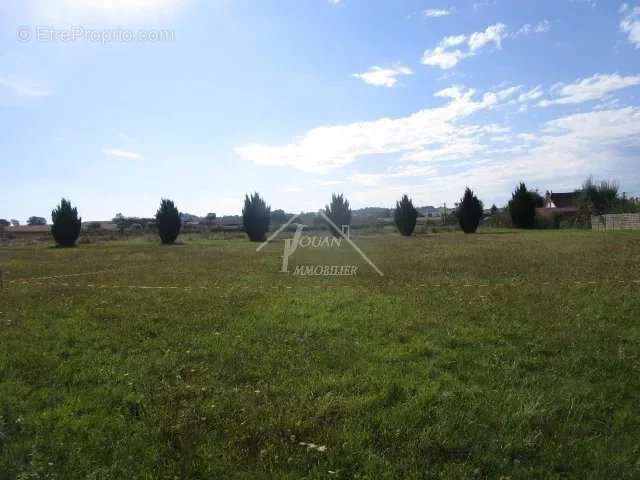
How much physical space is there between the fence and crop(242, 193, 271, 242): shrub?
23.9 meters

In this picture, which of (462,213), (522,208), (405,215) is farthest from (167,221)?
(522,208)

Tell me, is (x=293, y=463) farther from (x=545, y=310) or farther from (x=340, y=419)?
(x=545, y=310)

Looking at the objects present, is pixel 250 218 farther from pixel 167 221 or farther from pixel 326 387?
pixel 326 387

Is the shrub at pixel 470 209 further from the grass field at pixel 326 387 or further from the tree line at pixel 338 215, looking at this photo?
the grass field at pixel 326 387

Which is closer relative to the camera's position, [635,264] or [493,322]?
[493,322]

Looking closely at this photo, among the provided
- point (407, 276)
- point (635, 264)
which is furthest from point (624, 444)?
point (635, 264)

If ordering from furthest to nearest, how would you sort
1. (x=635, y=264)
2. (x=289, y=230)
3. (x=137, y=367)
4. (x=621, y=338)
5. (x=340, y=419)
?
(x=289, y=230), (x=635, y=264), (x=621, y=338), (x=137, y=367), (x=340, y=419)

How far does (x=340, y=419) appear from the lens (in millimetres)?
3150

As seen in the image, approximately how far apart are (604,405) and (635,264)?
894 centimetres

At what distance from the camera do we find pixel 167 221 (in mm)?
30453

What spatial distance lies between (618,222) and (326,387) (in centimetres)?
3755

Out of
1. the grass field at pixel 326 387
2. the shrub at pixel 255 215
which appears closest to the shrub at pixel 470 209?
the shrub at pixel 255 215

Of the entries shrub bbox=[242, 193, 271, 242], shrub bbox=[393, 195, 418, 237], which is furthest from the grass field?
shrub bbox=[393, 195, 418, 237]

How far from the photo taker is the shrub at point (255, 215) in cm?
3100
